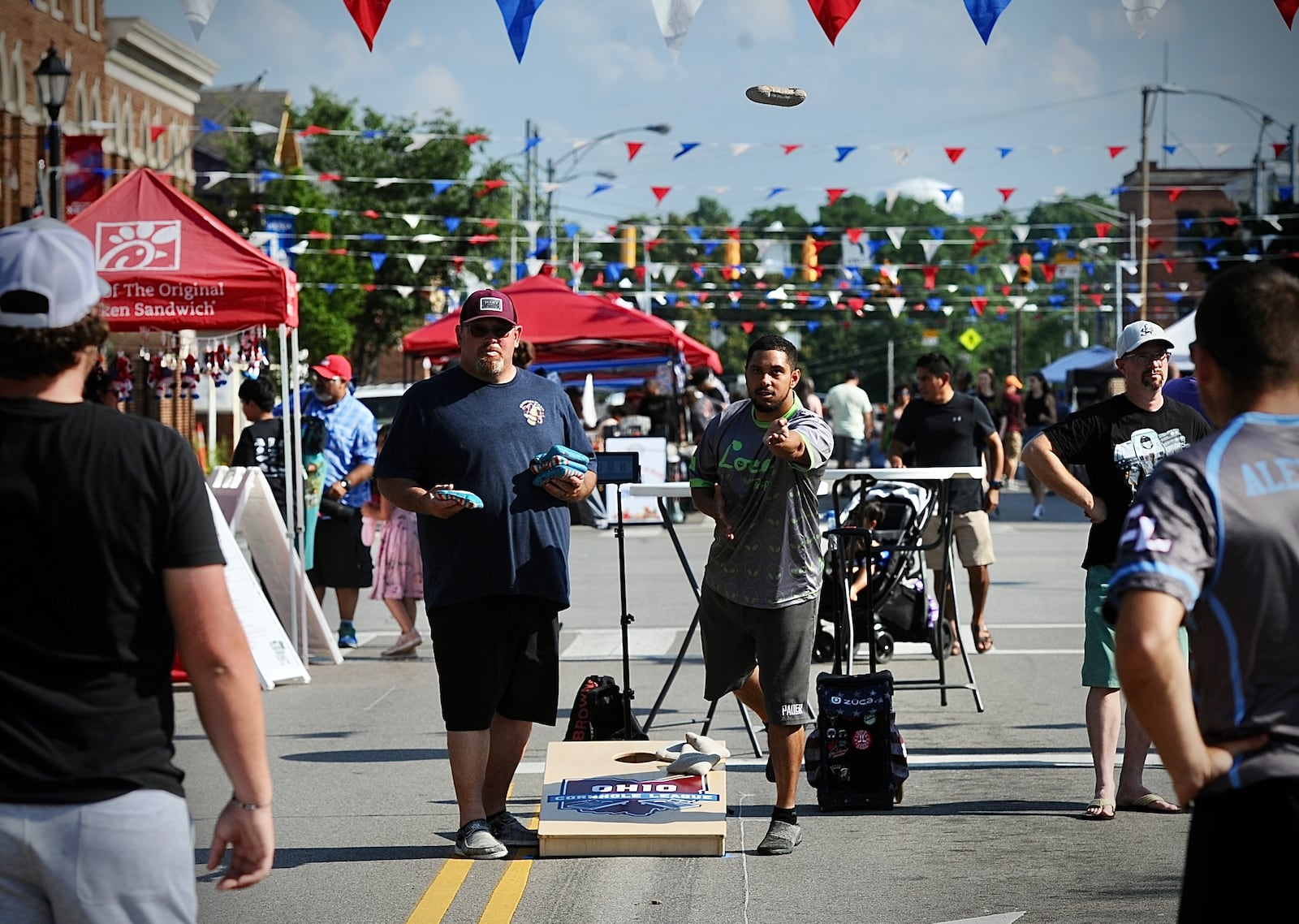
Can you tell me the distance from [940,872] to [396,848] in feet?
7.03

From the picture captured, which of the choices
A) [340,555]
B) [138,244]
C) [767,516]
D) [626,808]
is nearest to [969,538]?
[340,555]

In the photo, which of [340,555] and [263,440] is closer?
[263,440]

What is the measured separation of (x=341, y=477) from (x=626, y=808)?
6210 millimetres

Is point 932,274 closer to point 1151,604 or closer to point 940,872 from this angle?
point 940,872

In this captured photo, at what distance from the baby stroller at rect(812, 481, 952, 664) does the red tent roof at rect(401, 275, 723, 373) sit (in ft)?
37.7

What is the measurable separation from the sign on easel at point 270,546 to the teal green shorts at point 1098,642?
6165 millimetres

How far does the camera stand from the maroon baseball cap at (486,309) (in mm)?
6688

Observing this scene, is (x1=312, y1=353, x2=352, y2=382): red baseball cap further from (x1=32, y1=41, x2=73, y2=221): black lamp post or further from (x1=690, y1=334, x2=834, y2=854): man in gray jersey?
(x1=32, y1=41, x2=73, y2=221): black lamp post

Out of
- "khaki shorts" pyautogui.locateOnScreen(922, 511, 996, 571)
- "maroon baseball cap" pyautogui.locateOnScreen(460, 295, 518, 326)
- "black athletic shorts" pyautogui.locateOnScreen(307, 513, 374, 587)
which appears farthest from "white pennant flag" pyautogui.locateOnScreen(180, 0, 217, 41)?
"khaki shorts" pyautogui.locateOnScreen(922, 511, 996, 571)

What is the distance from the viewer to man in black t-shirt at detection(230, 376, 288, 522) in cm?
1216

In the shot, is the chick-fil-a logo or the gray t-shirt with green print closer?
the gray t-shirt with green print

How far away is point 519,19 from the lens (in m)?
8.60

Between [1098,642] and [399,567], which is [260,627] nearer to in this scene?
[399,567]

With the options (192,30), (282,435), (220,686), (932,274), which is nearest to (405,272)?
(932,274)
